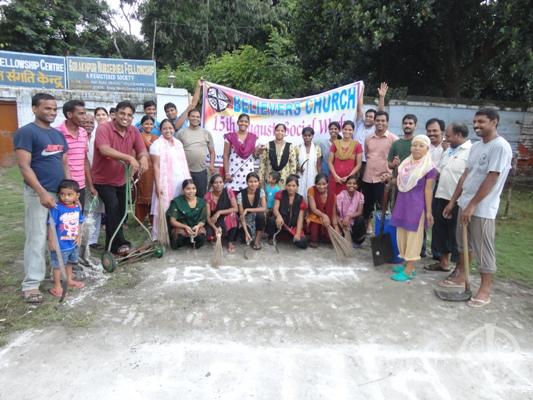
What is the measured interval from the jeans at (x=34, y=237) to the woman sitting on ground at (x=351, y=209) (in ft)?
10.8

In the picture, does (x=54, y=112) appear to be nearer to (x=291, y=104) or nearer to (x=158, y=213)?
(x=158, y=213)

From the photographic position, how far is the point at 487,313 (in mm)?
3488

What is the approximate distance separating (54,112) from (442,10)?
8.66 meters

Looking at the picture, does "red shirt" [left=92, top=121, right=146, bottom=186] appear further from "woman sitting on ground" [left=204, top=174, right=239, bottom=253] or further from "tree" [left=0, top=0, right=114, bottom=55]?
"tree" [left=0, top=0, right=114, bottom=55]

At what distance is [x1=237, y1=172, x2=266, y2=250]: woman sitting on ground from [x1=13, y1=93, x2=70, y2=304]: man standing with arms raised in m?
2.19

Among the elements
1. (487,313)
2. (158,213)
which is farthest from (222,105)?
(487,313)

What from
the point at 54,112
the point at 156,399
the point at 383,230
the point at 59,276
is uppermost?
the point at 54,112

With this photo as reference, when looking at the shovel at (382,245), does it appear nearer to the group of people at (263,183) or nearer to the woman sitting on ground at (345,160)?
the group of people at (263,183)

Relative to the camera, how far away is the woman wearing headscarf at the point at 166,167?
4773mm

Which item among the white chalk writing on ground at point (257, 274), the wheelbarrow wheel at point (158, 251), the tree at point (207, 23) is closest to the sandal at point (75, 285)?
the white chalk writing on ground at point (257, 274)

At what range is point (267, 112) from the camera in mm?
6043

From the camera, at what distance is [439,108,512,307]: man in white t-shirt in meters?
3.35

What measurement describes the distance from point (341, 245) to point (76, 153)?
311 centimetres

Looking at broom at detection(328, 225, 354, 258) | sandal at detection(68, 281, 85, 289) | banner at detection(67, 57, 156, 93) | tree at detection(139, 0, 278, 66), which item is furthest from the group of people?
tree at detection(139, 0, 278, 66)
